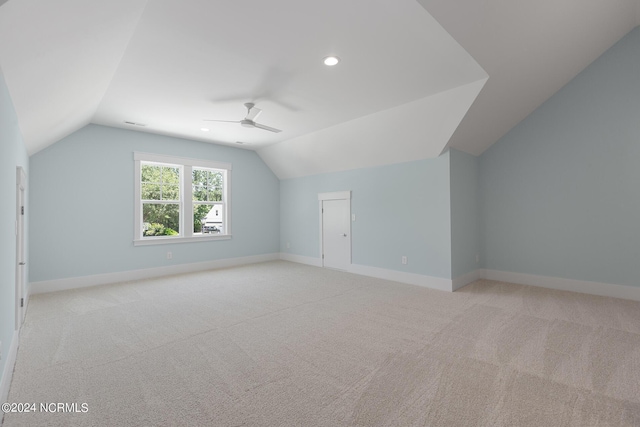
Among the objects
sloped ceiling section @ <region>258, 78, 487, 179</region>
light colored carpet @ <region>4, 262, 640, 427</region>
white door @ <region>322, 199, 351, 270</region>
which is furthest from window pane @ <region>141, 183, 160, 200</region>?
white door @ <region>322, 199, 351, 270</region>

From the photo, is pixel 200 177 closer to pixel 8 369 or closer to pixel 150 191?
pixel 150 191

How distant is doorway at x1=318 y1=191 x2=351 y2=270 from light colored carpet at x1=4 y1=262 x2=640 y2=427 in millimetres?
1900

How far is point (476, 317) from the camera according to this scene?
11.1ft

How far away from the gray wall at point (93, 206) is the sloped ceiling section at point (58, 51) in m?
1.33

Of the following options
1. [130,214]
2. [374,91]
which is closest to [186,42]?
[374,91]

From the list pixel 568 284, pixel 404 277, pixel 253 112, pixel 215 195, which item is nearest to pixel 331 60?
pixel 253 112

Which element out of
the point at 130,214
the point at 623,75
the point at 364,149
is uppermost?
the point at 623,75

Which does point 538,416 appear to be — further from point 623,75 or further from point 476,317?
point 623,75

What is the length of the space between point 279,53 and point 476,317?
11.8ft

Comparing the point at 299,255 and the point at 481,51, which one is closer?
the point at 481,51

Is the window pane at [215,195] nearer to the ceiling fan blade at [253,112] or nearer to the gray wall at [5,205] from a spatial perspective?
the ceiling fan blade at [253,112]

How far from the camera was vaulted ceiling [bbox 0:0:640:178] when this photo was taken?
7.25ft

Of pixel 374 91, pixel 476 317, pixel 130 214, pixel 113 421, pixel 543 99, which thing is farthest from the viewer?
pixel 130 214

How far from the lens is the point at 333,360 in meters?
2.42
